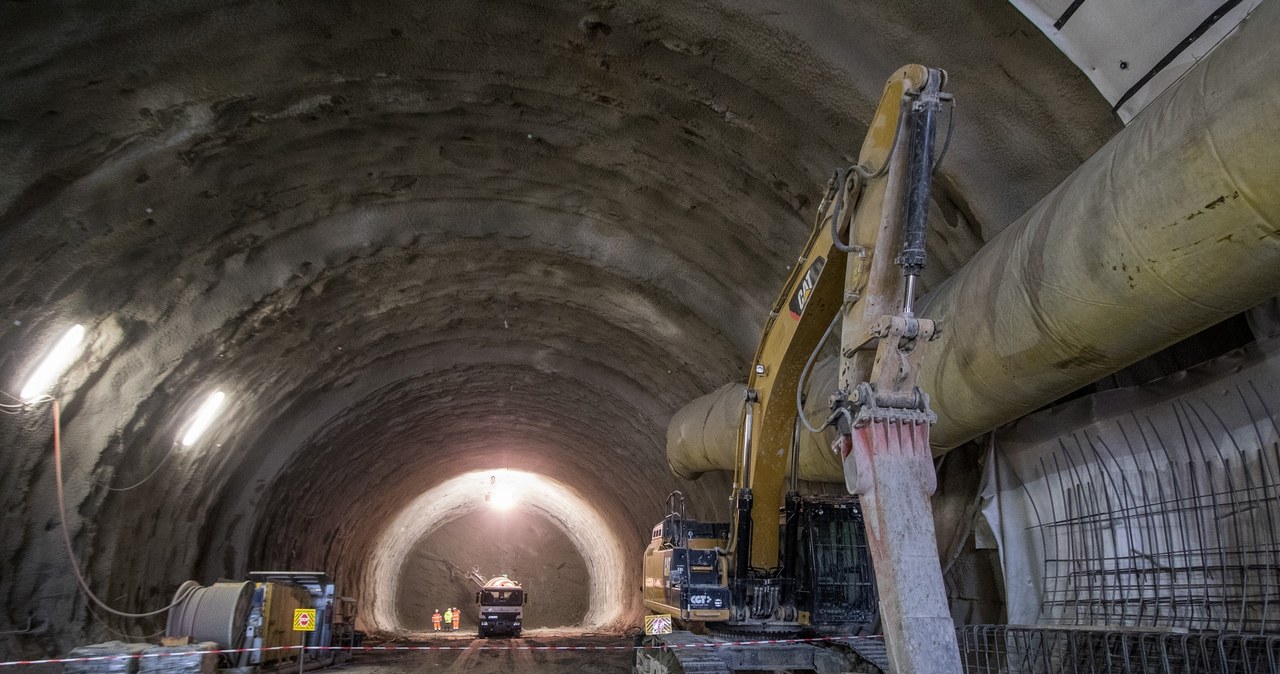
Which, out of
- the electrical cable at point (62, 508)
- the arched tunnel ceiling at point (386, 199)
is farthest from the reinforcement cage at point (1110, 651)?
the electrical cable at point (62, 508)

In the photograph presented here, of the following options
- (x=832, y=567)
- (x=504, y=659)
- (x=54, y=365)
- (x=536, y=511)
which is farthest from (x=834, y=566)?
(x=536, y=511)

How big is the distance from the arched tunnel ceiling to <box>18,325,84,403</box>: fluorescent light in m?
0.18

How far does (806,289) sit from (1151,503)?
2.62 metres

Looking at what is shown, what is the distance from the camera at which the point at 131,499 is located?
1080cm

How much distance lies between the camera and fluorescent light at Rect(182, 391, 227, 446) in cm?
1131

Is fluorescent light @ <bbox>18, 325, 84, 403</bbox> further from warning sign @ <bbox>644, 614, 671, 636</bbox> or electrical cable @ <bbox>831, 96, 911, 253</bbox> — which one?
electrical cable @ <bbox>831, 96, 911, 253</bbox>

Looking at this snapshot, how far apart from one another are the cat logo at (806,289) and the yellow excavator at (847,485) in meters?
0.02

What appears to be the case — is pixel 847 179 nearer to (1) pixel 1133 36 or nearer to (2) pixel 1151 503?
(1) pixel 1133 36

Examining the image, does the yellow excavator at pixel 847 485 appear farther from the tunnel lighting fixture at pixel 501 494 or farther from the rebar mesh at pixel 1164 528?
the tunnel lighting fixture at pixel 501 494

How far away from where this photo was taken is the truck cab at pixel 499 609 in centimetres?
2283

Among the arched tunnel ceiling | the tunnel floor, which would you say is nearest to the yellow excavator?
the arched tunnel ceiling

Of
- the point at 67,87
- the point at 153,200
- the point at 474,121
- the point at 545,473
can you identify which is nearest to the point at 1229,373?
the point at 474,121

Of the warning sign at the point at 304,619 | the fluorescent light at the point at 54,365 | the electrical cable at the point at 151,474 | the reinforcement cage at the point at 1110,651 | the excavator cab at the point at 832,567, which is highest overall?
the fluorescent light at the point at 54,365

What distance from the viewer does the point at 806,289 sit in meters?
6.57
